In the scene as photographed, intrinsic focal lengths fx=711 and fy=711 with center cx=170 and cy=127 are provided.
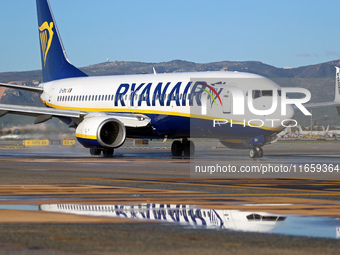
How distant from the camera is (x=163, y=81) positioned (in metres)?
37.3

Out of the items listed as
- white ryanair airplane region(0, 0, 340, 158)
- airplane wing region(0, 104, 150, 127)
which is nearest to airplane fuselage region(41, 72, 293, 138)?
white ryanair airplane region(0, 0, 340, 158)

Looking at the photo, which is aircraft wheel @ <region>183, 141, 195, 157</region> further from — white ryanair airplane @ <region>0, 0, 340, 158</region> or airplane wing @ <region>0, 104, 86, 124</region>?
airplane wing @ <region>0, 104, 86, 124</region>

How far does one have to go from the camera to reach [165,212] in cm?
1177

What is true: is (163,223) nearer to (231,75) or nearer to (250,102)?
(250,102)

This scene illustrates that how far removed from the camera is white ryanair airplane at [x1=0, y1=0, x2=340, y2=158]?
105ft

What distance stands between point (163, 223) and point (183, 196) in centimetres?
450

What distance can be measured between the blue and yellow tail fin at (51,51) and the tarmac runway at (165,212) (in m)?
25.2

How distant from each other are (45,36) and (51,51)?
4.09 feet

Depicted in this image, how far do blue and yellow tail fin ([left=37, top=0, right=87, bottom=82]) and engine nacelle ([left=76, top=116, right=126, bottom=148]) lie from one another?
37.2ft

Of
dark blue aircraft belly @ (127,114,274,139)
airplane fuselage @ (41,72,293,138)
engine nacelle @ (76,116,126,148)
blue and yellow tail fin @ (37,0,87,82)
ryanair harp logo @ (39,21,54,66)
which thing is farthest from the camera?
ryanair harp logo @ (39,21,54,66)

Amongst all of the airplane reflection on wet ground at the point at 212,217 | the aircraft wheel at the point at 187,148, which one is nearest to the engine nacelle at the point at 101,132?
the aircraft wheel at the point at 187,148

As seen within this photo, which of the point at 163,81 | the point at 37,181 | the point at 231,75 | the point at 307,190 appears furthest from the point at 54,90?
the point at 307,190

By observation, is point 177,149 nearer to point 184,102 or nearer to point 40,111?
point 184,102

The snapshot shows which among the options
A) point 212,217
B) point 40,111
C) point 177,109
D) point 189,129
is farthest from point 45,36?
point 212,217
